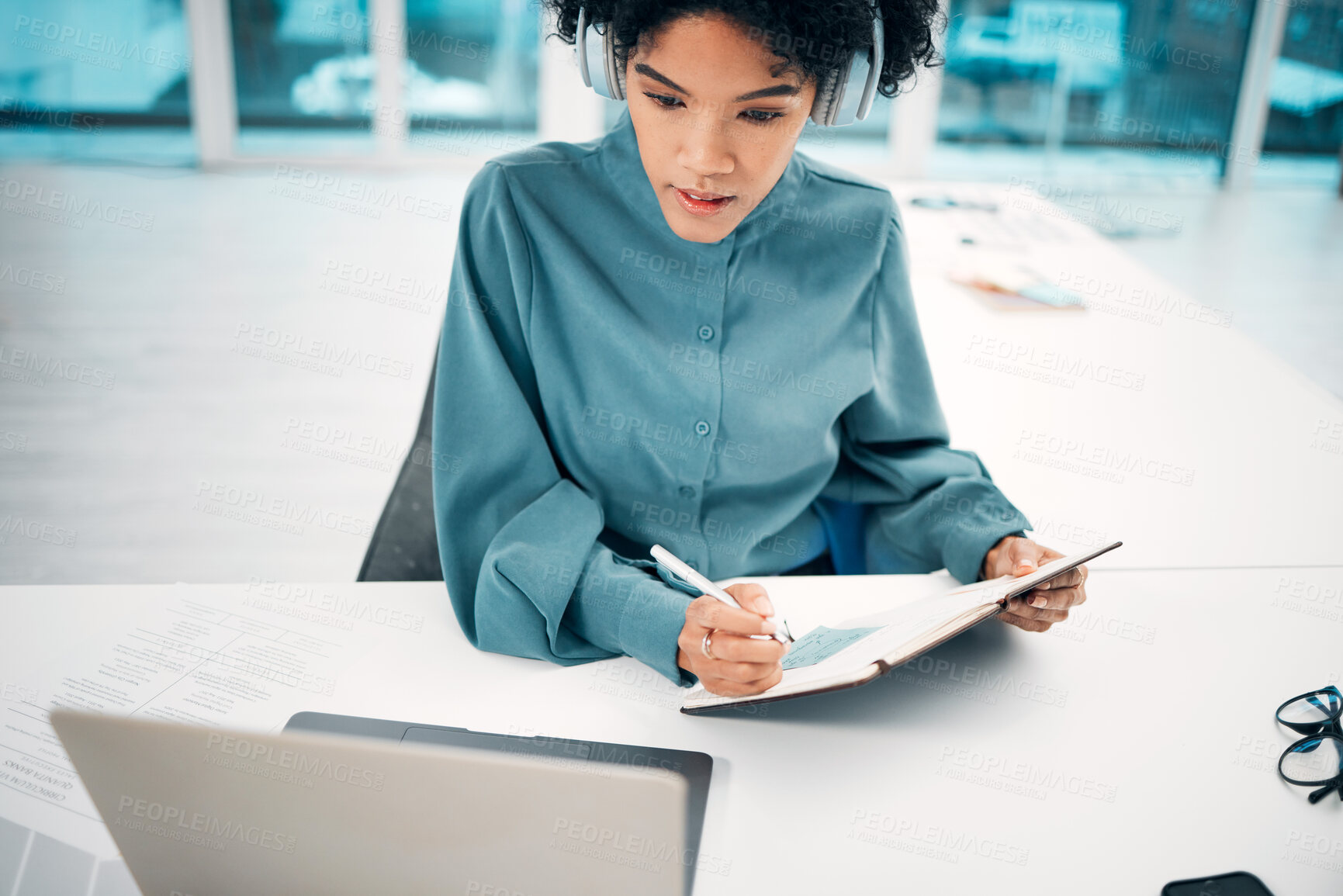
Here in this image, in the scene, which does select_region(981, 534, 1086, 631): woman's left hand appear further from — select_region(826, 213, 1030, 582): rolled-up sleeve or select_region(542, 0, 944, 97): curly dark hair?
select_region(542, 0, 944, 97): curly dark hair

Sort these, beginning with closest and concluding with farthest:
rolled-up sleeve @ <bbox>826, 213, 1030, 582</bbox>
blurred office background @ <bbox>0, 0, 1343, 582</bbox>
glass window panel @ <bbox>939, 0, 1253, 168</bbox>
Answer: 1. rolled-up sleeve @ <bbox>826, 213, 1030, 582</bbox>
2. blurred office background @ <bbox>0, 0, 1343, 582</bbox>
3. glass window panel @ <bbox>939, 0, 1253, 168</bbox>

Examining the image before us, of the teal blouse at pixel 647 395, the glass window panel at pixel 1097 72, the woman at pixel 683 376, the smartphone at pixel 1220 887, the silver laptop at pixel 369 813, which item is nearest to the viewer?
the silver laptop at pixel 369 813

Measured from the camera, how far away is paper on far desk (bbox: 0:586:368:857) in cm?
89

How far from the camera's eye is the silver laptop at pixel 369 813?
0.62 metres

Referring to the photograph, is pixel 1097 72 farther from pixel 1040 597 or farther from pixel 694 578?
pixel 694 578

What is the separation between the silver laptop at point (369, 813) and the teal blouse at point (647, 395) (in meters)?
0.40

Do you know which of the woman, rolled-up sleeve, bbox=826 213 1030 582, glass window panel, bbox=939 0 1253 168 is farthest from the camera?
glass window panel, bbox=939 0 1253 168

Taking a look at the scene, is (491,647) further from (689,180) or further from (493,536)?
(689,180)

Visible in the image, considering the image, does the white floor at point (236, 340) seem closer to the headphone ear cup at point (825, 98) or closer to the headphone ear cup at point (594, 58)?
the headphone ear cup at point (594, 58)

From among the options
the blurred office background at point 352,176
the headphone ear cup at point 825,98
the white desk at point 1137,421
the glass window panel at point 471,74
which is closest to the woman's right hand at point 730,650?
the headphone ear cup at point 825,98

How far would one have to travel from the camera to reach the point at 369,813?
0.66 metres

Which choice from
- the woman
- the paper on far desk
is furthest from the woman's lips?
the paper on far desk

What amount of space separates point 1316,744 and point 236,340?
3.71m

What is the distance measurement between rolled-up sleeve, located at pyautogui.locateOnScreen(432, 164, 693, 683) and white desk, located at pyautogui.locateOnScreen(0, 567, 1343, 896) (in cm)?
5
